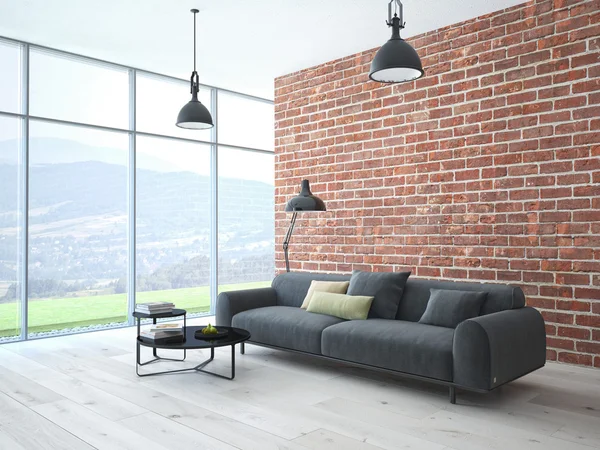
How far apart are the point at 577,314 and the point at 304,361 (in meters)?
2.25

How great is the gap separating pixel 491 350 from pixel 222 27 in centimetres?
381

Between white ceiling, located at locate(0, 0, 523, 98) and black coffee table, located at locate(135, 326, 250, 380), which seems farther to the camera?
white ceiling, located at locate(0, 0, 523, 98)

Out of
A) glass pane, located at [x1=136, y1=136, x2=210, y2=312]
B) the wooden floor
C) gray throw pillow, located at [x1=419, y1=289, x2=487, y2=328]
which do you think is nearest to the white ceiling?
glass pane, located at [x1=136, y1=136, x2=210, y2=312]

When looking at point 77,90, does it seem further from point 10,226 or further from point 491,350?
point 491,350

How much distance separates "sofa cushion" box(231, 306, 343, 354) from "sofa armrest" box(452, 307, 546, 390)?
122cm

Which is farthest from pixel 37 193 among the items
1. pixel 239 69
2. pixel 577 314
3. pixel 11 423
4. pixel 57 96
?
pixel 577 314

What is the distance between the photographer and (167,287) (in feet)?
22.9

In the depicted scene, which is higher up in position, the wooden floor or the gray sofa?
the gray sofa

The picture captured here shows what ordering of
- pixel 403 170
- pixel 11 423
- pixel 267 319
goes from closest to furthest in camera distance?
pixel 11 423, pixel 267 319, pixel 403 170

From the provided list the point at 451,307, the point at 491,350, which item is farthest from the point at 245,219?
the point at 491,350

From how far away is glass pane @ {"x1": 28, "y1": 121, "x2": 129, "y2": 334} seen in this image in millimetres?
5805

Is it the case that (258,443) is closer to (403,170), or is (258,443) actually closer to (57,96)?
(403,170)

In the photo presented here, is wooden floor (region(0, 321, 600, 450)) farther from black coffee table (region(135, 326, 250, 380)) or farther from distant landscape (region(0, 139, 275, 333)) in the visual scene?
distant landscape (region(0, 139, 275, 333))

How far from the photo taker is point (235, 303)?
5.07m
